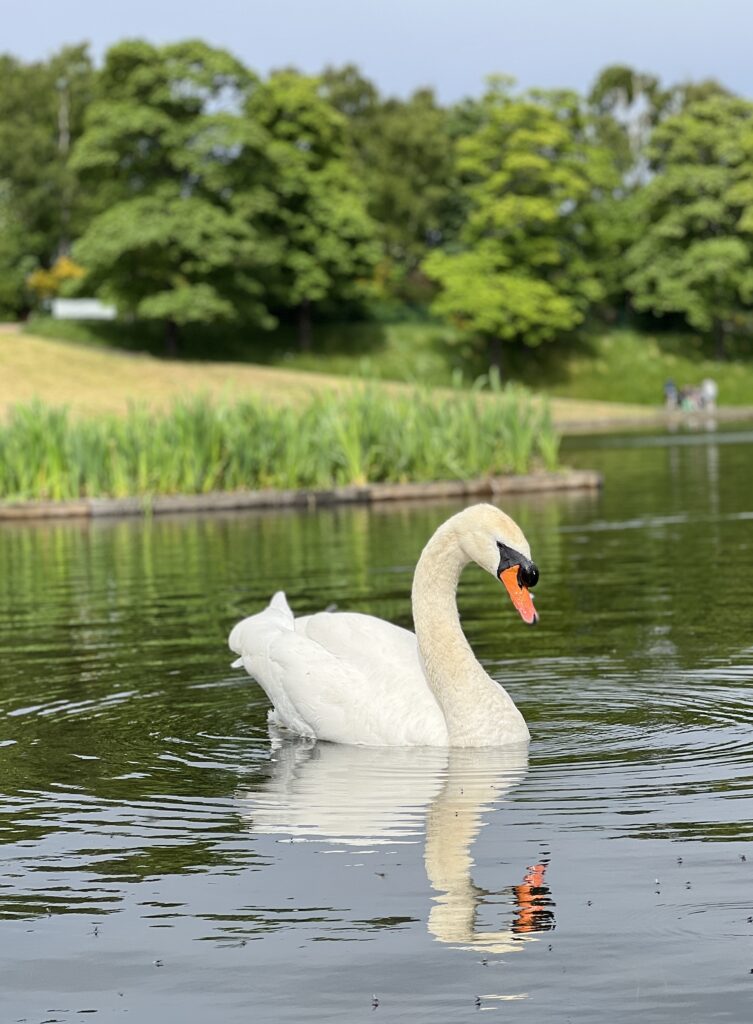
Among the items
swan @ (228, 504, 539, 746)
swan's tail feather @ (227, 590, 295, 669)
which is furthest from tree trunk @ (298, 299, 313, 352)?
swan @ (228, 504, 539, 746)

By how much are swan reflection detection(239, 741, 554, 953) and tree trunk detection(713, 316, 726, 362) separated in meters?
78.4

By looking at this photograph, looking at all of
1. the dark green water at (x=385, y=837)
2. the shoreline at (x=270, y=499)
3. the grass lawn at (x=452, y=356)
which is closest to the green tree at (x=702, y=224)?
the grass lawn at (x=452, y=356)

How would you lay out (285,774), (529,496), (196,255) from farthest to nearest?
(196,255), (529,496), (285,774)

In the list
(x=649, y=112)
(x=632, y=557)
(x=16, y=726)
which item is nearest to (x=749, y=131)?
(x=649, y=112)

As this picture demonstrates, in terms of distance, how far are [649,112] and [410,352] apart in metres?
39.8

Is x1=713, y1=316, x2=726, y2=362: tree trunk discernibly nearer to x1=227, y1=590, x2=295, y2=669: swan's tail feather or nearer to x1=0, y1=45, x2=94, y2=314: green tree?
x1=0, y1=45, x2=94, y2=314: green tree

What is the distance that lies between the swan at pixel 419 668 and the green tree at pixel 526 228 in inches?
Result: 2767

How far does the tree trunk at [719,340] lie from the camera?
8625cm

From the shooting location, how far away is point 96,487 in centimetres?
3067

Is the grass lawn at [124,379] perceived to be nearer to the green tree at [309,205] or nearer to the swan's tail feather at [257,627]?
the green tree at [309,205]

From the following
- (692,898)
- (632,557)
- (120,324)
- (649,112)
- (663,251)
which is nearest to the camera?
(692,898)

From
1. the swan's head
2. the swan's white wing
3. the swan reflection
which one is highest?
the swan's head

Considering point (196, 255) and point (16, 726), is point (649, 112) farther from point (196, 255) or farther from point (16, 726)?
point (16, 726)

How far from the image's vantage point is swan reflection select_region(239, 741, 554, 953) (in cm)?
636
